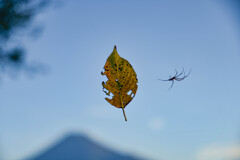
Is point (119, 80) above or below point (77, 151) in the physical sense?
below

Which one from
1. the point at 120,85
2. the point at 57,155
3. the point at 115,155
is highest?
the point at 115,155

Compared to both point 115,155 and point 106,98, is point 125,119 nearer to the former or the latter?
point 106,98

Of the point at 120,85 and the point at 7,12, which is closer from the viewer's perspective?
the point at 120,85

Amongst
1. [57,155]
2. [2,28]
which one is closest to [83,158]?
[57,155]

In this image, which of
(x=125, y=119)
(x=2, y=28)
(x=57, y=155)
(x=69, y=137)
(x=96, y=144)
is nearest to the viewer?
(x=125, y=119)

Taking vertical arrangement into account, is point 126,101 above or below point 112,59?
below
